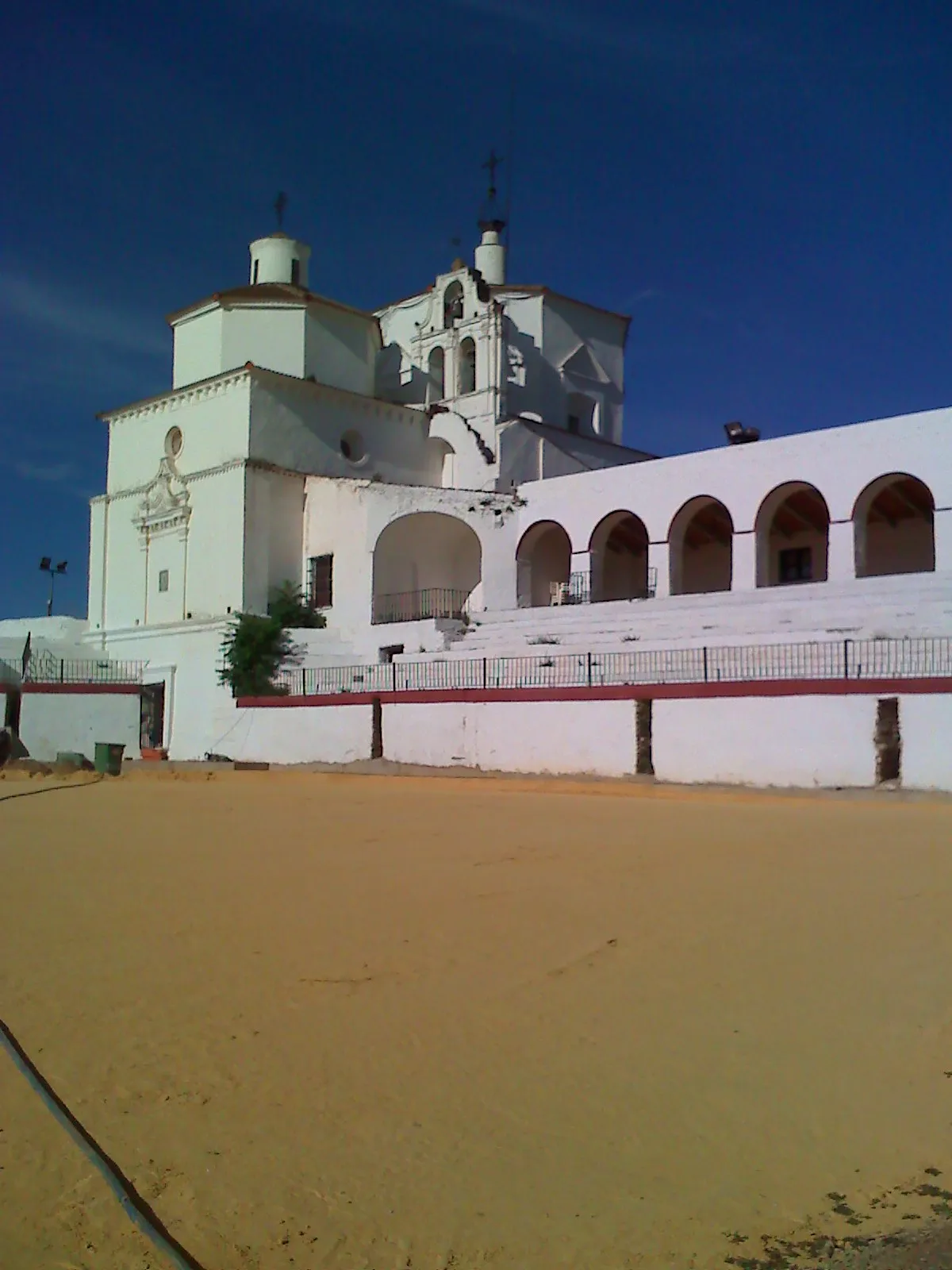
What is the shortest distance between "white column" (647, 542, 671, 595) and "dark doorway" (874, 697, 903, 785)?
38.1 ft

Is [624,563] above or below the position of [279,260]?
below

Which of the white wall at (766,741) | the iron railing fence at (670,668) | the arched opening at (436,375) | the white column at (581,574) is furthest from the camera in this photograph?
the arched opening at (436,375)

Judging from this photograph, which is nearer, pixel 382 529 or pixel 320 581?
pixel 382 529

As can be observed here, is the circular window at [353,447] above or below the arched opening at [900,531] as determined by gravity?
above

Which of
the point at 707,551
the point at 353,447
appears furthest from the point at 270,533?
the point at 707,551

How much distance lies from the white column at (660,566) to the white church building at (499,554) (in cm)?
6

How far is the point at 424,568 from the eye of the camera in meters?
29.7

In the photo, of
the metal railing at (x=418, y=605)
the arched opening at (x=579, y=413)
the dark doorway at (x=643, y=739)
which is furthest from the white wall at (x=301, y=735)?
the arched opening at (x=579, y=413)

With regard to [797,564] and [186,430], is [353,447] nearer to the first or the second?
[186,430]

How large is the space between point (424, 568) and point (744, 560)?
868 centimetres

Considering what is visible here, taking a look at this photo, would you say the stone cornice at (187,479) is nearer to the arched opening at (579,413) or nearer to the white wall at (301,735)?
the white wall at (301,735)

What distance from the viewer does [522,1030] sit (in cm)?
470

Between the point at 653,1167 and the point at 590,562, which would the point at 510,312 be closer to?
the point at 590,562

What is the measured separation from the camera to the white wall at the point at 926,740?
14023 mm
